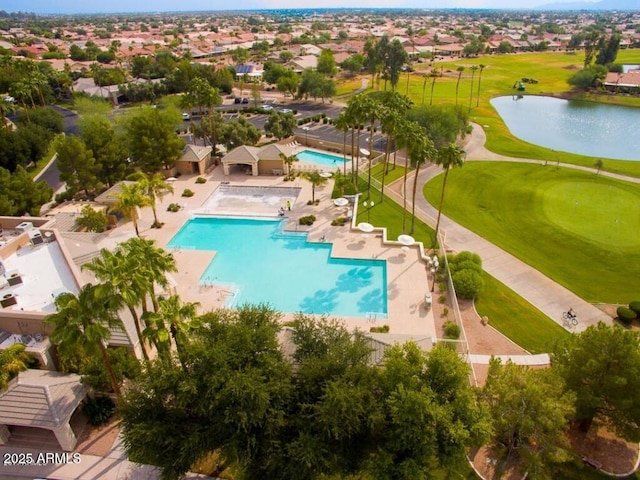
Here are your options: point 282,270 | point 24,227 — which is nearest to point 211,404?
point 282,270

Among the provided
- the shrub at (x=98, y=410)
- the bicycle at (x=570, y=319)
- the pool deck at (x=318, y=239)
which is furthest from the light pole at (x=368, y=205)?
the shrub at (x=98, y=410)

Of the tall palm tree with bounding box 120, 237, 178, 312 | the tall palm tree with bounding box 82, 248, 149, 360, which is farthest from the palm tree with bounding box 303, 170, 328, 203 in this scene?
the tall palm tree with bounding box 82, 248, 149, 360

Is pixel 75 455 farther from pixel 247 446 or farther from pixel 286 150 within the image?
pixel 286 150

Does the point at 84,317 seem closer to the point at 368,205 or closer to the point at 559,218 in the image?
the point at 368,205

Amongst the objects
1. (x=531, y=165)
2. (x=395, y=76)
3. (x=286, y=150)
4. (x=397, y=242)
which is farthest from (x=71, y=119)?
(x=531, y=165)

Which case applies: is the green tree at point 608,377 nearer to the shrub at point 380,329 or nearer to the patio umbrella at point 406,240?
the shrub at point 380,329

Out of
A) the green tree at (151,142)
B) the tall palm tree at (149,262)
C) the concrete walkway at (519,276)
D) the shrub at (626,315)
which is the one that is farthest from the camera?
the green tree at (151,142)

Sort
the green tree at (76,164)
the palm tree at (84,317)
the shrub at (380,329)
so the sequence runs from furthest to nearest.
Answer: the green tree at (76,164) → the shrub at (380,329) → the palm tree at (84,317)

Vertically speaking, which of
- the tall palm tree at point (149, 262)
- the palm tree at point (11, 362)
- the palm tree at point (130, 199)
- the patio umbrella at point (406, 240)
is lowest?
the patio umbrella at point (406, 240)
